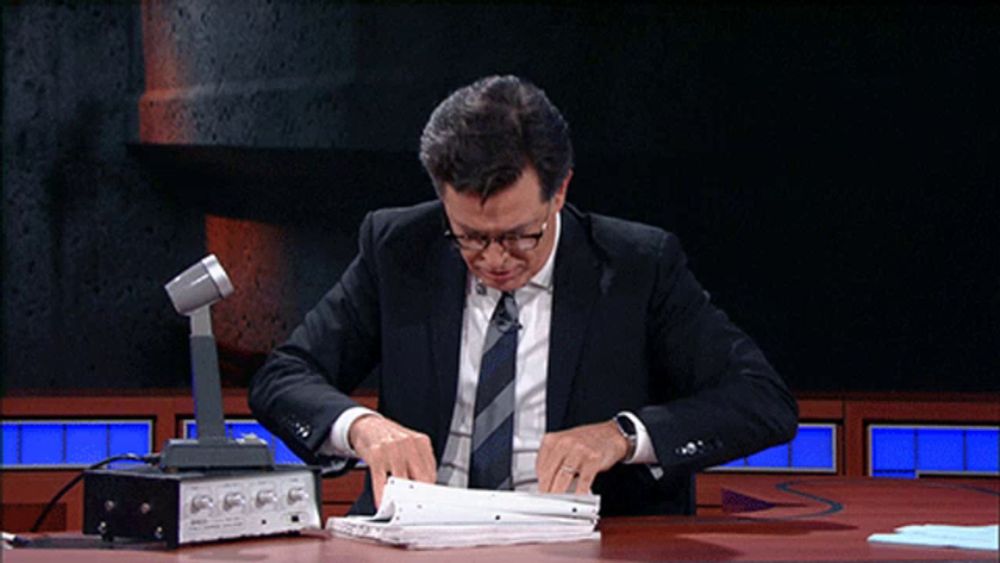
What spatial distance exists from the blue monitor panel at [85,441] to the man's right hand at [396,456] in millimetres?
1273

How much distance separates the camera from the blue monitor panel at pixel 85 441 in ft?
10.7

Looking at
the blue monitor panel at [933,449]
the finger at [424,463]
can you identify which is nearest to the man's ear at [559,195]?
the finger at [424,463]

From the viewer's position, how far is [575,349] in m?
2.39

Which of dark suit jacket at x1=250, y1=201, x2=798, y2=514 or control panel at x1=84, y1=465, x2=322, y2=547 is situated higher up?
dark suit jacket at x1=250, y1=201, x2=798, y2=514

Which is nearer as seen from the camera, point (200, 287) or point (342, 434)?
point (200, 287)

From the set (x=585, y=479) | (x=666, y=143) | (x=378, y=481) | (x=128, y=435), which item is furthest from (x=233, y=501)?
(x=666, y=143)

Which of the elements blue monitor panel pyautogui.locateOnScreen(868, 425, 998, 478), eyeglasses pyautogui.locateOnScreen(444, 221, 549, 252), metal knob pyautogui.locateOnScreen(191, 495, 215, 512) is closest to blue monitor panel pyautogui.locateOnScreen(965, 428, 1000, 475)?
blue monitor panel pyautogui.locateOnScreen(868, 425, 998, 478)

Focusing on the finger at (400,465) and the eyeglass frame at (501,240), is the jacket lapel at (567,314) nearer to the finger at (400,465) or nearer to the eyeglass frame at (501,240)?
the eyeglass frame at (501,240)

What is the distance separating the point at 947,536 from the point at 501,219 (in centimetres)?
73

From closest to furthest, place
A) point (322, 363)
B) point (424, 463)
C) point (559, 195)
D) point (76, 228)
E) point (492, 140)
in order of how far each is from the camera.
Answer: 1. point (424, 463)
2. point (492, 140)
3. point (559, 195)
4. point (322, 363)
5. point (76, 228)

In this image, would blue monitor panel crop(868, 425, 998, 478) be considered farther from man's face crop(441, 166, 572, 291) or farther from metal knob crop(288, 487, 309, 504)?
metal knob crop(288, 487, 309, 504)

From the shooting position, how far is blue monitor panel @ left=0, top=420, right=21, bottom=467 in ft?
10.6

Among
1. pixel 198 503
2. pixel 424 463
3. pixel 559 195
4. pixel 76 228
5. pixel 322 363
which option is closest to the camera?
pixel 198 503

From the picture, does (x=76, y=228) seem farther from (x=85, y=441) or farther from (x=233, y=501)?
(x=233, y=501)
